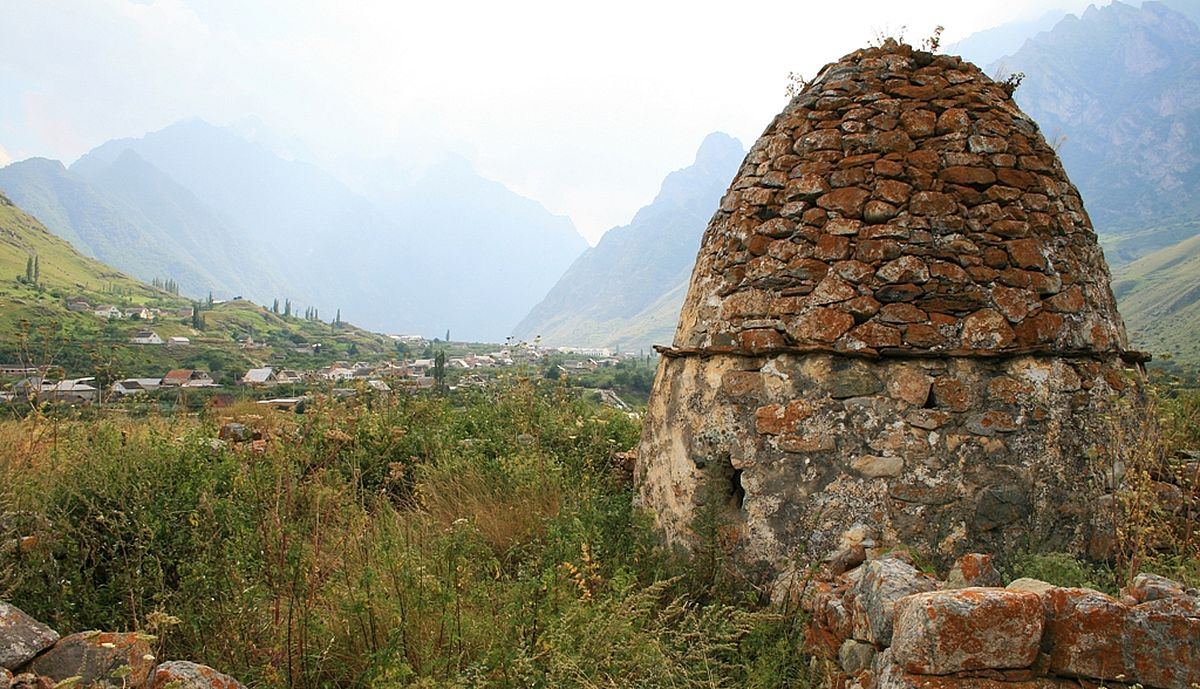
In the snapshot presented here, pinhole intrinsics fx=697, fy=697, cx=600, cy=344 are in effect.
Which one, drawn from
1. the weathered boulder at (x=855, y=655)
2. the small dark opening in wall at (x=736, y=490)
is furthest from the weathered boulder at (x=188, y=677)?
the small dark opening in wall at (x=736, y=490)

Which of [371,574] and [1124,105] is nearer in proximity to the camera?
[371,574]

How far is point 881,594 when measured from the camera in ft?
9.14

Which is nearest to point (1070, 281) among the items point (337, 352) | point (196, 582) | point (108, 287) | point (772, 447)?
point (772, 447)

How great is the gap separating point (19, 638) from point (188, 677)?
2.20ft

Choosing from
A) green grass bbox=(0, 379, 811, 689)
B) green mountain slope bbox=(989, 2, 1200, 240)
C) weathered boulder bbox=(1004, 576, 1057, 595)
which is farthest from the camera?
green mountain slope bbox=(989, 2, 1200, 240)

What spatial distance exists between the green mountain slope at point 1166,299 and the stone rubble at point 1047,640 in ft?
131

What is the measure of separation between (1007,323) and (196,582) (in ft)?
15.8

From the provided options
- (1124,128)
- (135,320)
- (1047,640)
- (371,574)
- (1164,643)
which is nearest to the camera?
(1164,643)

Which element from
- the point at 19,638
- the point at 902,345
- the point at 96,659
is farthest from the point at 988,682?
the point at 19,638

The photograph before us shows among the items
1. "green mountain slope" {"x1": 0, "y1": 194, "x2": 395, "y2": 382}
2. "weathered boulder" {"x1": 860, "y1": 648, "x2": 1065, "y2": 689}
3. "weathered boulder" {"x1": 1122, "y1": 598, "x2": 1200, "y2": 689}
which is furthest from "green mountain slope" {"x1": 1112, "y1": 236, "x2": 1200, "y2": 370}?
"green mountain slope" {"x1": 0, "y1": 194, "x2": 395, "y2": 382}

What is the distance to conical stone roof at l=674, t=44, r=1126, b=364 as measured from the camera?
4141mm

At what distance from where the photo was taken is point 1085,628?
2312mm

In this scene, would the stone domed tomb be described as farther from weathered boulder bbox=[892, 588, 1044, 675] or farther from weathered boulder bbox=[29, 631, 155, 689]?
weathered boulder bbox=[29, 631, 155, 689]

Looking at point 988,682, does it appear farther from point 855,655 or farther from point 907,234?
point 907,234
